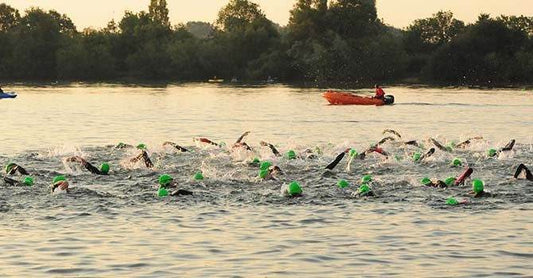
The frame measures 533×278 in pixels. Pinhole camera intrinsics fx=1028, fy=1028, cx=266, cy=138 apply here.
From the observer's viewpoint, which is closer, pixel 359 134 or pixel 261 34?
pixel 359 134

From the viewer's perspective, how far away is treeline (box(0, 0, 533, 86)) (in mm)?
145750

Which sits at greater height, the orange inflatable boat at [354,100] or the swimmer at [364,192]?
the swimmer at [364,192]

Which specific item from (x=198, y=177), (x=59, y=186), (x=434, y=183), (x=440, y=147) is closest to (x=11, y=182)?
(x=59, y=186)

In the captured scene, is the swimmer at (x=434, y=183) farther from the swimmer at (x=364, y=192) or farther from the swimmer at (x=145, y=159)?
the swimmer at (x=145, y=159)

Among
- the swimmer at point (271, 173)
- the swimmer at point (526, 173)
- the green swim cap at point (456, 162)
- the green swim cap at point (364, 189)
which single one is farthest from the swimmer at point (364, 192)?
the green swim cap at point (456, 162)

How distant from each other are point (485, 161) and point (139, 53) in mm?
140618

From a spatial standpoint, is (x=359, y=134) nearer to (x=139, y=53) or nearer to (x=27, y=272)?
(x=27, y=272)

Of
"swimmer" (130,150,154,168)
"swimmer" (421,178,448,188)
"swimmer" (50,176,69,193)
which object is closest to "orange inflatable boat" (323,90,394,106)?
"swimmer" (130,150,154,168)

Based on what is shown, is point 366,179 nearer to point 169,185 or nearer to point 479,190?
point 479,190

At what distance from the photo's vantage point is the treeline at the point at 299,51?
5738 inches

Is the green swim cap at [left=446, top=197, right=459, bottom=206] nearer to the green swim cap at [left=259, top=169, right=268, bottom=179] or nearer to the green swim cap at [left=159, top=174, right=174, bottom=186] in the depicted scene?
the green swim cap at [left=259, top=169, right=268, bottom=179]

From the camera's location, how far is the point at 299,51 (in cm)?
15412

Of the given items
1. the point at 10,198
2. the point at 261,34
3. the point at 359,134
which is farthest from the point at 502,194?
the point at 261,34

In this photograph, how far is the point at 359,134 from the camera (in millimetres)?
52281
